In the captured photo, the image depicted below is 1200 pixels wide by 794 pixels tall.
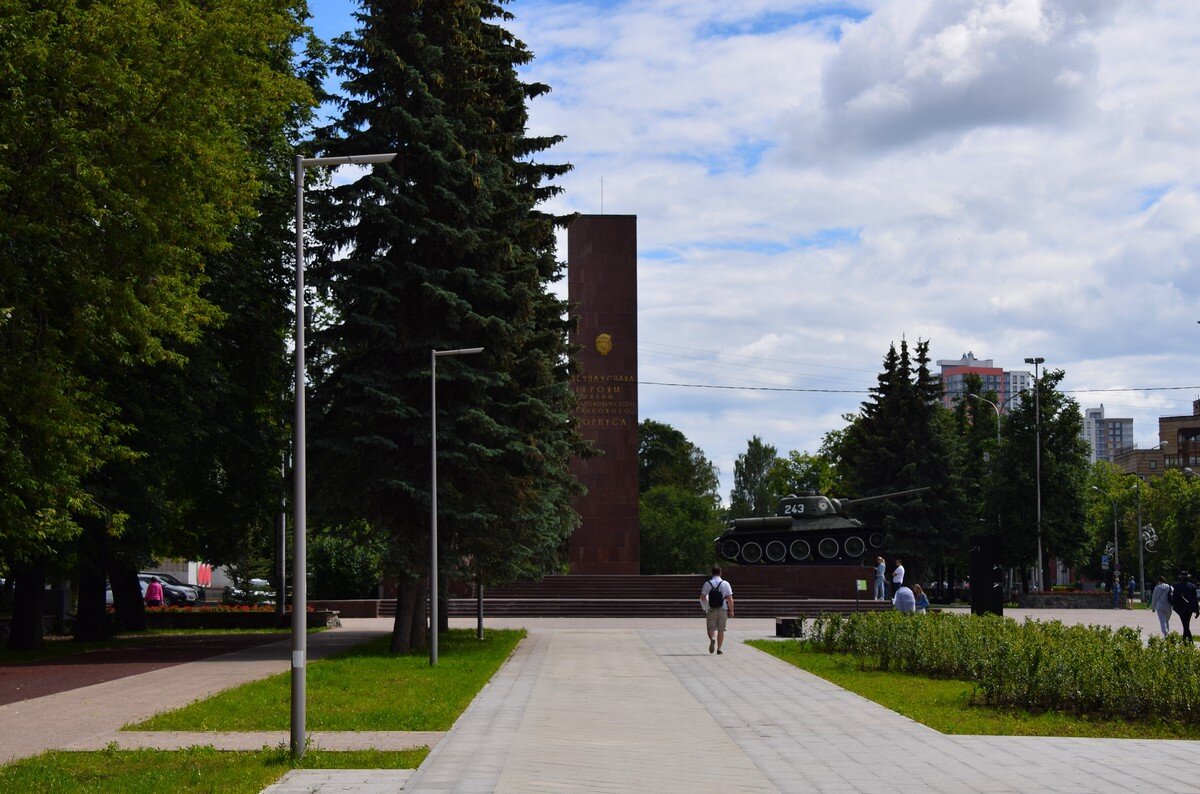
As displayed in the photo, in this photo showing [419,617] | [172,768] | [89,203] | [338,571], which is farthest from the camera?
[338,571]

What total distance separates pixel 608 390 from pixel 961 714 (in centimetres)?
3409

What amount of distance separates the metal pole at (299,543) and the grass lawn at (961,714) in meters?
6.00

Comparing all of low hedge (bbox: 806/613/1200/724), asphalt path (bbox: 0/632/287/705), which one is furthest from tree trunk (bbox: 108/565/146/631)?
low hedge (bbox: 806/613/1200/724)

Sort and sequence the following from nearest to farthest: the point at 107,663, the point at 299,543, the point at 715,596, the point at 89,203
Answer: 1. the point at 299,543
2. the point at 89,203
3. the point at 107,663
4. the point at 715,596

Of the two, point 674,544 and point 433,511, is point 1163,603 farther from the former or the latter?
point 674,544

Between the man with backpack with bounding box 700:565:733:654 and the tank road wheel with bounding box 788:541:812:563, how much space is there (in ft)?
89.3

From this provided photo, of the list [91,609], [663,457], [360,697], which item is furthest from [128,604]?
[663,457]

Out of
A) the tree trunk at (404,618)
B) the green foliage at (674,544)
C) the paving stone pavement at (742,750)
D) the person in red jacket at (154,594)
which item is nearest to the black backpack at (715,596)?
the tree trunk at (404,618)

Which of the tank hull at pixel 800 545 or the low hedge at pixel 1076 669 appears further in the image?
the tank hull at pixel 800 545

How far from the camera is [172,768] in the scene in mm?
10961

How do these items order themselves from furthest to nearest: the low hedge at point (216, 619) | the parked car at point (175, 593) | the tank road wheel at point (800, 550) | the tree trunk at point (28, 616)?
the parked car at point (175, 593) → the tank road wheel at point (800, 550) → the low hedge at point (216, 619) → the tree trunk at point (28, 616)

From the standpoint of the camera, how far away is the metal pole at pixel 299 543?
11555mm

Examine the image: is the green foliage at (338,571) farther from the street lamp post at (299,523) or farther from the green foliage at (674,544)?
the street lamp post at (299,523)

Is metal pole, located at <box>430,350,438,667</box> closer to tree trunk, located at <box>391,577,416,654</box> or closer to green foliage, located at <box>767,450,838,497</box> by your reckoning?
tree trunk, located at <box>391,577,416,654</box>
